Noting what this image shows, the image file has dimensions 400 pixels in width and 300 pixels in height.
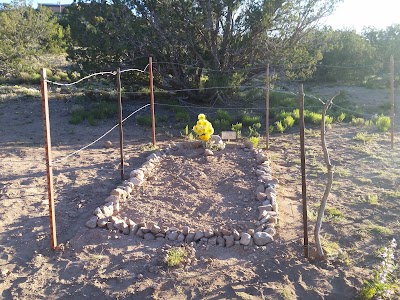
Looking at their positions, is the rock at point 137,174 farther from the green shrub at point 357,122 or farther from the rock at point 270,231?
the green shrub at point 357,122

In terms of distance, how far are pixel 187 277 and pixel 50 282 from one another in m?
1.14

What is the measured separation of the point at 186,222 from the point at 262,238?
3.03 feet

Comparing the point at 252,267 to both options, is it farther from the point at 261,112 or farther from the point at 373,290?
the point at 261,112

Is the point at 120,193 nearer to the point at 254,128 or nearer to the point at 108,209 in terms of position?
the point at 108,209

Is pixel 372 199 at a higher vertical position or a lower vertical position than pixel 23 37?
lower

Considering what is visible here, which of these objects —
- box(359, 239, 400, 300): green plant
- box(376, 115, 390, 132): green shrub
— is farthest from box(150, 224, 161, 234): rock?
box(376, 115, 390, 132): green shrub

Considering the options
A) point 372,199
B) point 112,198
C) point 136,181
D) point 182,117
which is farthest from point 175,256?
point 182,117

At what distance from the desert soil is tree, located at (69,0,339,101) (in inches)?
134

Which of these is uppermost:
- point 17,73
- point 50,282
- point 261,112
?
point 17,73

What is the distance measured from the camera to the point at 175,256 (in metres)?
4.05

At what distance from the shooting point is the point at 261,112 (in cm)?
1191

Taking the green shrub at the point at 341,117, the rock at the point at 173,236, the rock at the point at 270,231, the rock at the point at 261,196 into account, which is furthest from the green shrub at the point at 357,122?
the rock at the point at 173,236

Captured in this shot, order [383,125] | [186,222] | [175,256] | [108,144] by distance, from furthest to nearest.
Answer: [383,125] < [108,144] < [186,222] < [175,256]

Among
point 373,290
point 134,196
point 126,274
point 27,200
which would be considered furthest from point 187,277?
point 27,200
